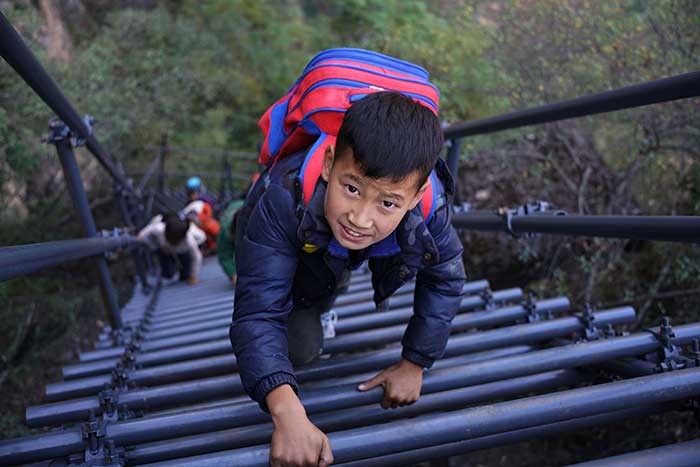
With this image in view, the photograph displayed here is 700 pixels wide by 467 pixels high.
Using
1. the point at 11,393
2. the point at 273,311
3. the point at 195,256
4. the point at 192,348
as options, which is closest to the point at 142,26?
the point at 195,256

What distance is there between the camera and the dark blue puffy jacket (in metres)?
1.46

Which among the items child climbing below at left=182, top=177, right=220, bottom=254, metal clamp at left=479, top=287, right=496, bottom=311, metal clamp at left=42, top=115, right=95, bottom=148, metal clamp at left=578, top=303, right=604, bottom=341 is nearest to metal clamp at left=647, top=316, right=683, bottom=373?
metal clamp at left=578, top=303, right=604, bottom=341

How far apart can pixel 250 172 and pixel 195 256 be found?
6.85 meters

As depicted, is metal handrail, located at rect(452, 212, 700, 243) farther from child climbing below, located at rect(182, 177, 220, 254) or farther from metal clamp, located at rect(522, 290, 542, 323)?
child climbing below, located at rect(182, 177, 220, 254)

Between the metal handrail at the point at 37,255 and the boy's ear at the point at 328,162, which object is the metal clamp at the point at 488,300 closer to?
the boy's ear at the point at 328,162

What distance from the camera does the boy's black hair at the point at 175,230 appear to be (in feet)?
17.8

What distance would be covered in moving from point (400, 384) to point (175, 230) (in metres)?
4.24

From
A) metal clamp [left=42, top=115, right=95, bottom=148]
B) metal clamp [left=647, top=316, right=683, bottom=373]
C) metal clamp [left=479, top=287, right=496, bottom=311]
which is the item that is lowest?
metal clamp [left=479, top=287, right=496, bottom=311]

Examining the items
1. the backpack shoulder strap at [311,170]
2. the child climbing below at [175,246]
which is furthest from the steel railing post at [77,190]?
the child climbing below at [175,246]

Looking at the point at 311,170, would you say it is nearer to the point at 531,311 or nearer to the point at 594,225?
the point at 594,225

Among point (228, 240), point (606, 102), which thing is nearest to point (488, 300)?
point (606, 102)

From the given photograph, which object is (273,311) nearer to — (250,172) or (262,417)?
(262,417)

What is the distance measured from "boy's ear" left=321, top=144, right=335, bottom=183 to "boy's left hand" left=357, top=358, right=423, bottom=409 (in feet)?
1.89

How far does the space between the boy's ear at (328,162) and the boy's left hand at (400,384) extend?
58cm
